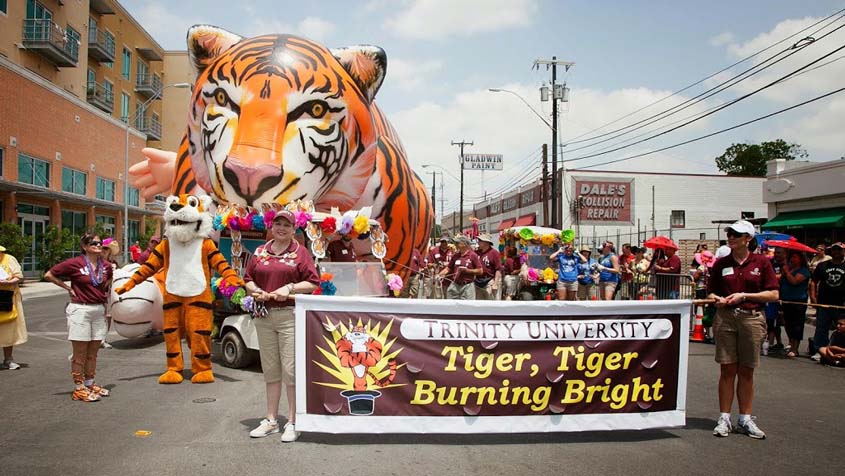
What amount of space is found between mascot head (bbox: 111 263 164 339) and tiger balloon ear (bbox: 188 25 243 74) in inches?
118

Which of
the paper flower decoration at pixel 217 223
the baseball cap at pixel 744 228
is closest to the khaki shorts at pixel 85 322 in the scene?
the paper flower decoration at pixel 217 223

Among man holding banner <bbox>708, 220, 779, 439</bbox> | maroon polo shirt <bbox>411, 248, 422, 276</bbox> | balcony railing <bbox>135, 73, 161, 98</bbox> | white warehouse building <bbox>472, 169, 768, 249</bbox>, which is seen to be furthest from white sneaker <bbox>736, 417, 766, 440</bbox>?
balcony railing <bbox>135, 73, 161, 98</bbox>

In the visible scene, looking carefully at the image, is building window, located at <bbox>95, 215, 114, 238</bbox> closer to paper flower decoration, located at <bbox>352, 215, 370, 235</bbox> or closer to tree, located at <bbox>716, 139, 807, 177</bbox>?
paper flower decoration, located at <bbox>352, 215, 370, 235</bbox>

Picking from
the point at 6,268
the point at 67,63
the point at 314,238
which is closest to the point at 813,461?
the point at 314,238

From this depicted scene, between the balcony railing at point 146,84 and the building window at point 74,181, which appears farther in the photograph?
the balcony railing at point 146,84

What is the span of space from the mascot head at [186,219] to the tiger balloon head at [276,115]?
37 cm

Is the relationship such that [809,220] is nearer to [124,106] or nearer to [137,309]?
[137,309]

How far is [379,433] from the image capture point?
462 cm

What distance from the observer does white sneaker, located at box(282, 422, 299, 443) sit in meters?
4.60

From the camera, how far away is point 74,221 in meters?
29.0

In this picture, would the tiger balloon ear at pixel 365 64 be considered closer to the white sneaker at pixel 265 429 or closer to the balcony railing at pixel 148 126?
the white sneaker at pixel 265 429

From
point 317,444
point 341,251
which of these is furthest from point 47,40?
point 317,444

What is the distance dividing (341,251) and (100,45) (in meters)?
33.9

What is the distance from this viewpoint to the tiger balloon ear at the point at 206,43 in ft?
25.1
